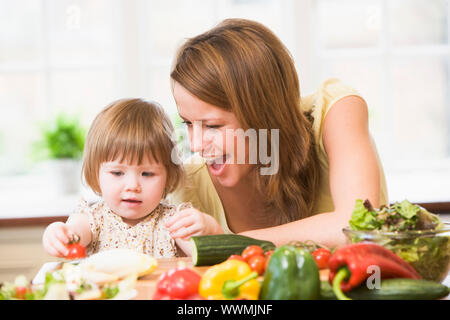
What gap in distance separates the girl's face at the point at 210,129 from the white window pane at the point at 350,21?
2.38m

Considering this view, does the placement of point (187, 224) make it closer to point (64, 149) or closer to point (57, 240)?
point (57, 240)

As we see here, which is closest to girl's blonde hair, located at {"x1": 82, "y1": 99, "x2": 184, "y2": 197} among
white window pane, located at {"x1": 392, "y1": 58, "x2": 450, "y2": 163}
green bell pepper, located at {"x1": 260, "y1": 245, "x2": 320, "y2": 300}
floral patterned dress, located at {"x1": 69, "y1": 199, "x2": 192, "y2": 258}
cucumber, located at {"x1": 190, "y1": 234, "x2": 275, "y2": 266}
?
floral patterned dress, located at {"x1": 69, "y1": 199, "x2": 192, "y2": 258}

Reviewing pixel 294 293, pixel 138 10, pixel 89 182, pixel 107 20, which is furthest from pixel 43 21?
pixel 294 293

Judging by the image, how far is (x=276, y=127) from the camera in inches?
69.7

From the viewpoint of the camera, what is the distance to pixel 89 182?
1.88 m

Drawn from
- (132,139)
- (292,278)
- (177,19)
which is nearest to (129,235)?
(132,139)

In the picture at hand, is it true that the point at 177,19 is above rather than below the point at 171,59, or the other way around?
above

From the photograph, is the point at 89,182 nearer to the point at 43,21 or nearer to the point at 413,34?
the point at 43,21

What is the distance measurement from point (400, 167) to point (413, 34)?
901mm

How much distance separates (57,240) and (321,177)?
0.89 meters

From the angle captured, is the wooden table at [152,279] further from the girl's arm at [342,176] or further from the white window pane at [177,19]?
the white window pane at [177,19]

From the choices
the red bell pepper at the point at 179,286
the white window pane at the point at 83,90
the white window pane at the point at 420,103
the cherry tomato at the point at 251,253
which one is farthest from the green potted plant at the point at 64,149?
the red bell pepper at the point at 179,286

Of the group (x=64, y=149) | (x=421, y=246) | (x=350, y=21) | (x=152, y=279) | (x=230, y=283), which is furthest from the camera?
(x=350, y=21)
